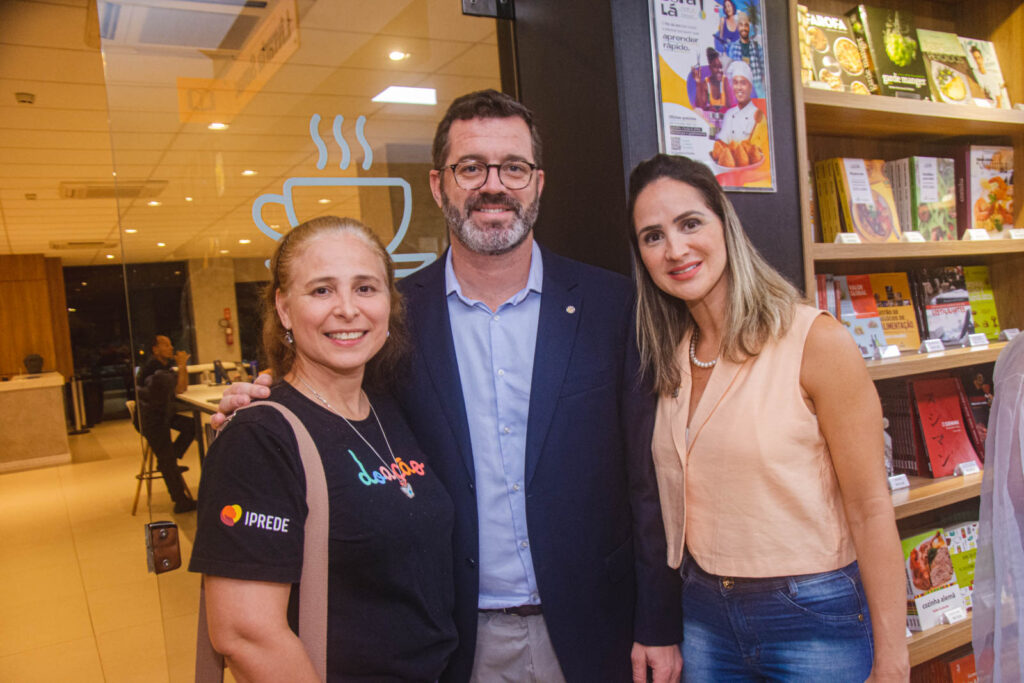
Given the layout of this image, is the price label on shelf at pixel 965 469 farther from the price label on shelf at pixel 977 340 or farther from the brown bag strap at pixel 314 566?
the brown bag strap at pixel 314 566

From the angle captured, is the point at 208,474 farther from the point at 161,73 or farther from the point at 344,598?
the point at 161,73

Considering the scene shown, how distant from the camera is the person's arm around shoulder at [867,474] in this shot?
1.41 m

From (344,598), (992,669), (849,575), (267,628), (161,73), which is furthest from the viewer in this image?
(161,73)

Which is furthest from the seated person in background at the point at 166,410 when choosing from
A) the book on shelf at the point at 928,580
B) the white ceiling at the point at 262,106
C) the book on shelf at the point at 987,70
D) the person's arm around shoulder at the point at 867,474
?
the book on shelf at the point at 987,70

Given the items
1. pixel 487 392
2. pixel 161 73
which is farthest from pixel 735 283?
pixel 161 73

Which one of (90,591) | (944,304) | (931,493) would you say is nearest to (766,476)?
(931,493)

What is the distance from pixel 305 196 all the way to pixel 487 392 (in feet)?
3.16

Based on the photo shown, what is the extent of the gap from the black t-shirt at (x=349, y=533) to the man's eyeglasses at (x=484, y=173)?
621 millimetres

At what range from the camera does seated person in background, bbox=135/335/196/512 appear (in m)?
2.13

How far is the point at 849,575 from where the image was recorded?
1.48 meters

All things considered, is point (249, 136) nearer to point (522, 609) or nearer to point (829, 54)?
point (522, 609)

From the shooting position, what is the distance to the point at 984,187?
2844 millimetres

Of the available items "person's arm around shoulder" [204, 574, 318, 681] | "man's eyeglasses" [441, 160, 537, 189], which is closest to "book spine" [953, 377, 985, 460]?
"man's eyeglasses" [441, 160, 537, 189]

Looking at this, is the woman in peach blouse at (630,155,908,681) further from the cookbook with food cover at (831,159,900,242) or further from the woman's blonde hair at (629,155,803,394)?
the cookbook with food cover at (831,159,900,242)
